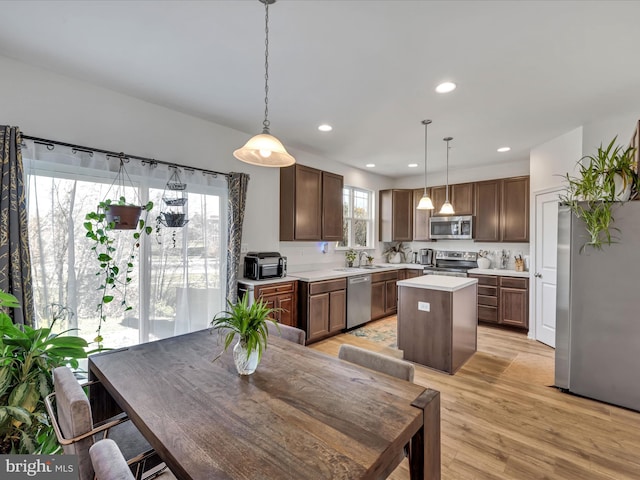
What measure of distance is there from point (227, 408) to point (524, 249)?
5.50 m

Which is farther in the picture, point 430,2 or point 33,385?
point 430,2

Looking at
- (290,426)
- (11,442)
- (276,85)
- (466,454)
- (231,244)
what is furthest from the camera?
(231,244)

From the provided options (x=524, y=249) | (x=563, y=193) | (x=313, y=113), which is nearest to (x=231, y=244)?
(x=313, y=113)

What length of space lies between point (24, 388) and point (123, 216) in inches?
52.4

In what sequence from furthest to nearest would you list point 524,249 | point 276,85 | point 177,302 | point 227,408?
point 524,249
point 177,302
point 276,85
point 227,408

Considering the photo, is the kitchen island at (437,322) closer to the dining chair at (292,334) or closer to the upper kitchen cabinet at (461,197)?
the dining chair at (292,334)

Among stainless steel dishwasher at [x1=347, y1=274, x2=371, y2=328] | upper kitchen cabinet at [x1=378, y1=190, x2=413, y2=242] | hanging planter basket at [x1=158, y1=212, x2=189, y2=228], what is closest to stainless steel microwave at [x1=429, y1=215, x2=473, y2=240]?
upper kitchen cabinet at [x1=378, y1=190, x2=413, y2=242]

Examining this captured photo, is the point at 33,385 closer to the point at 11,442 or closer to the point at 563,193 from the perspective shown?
the point at 11,442

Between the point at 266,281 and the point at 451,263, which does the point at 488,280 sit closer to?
the point at 451,263

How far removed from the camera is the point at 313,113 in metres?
3.21

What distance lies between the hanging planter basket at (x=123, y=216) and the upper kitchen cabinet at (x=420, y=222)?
5.04m

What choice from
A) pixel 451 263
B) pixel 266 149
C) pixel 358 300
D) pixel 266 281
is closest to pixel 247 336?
pixel 266 149

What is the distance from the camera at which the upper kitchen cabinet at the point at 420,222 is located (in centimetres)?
595

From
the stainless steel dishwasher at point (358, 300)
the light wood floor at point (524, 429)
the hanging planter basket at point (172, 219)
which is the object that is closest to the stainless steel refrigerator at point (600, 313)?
the light wood floor at point (524, 429)
